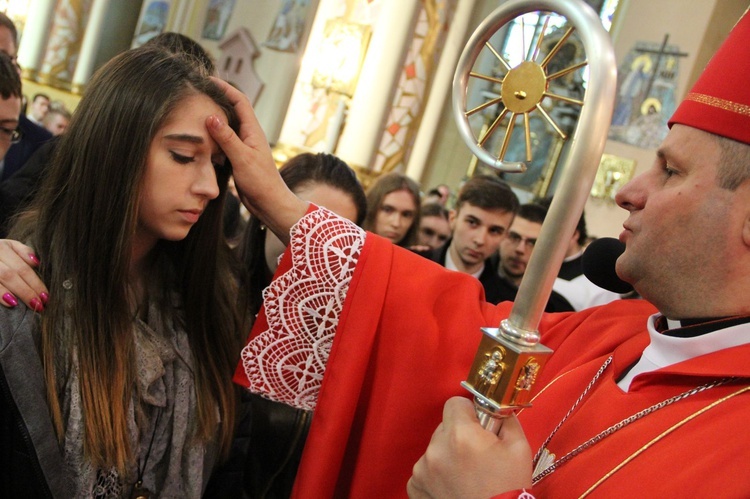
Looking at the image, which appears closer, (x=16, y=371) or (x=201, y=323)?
(x=16, y=371)

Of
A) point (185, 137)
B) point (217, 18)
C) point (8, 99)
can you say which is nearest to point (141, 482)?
point (185, 137)

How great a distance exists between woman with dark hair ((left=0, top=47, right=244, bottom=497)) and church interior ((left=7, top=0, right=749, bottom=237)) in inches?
196

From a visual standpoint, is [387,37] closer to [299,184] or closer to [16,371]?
[299,184]

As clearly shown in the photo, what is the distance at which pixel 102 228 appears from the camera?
5.63 ft

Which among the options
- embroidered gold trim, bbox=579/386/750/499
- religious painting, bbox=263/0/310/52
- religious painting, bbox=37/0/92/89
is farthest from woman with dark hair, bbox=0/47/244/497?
religious painting, bbox=263/0/310/52

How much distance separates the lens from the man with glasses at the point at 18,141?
339 centimetres

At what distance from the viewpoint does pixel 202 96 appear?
1781 millimetres

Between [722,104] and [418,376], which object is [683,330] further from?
[418,376]

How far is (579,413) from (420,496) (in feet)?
1.47

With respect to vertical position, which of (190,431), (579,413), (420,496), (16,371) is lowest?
(190,431)

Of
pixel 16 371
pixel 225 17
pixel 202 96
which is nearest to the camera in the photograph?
pixel 16 371

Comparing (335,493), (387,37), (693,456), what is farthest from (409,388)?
(387,37)

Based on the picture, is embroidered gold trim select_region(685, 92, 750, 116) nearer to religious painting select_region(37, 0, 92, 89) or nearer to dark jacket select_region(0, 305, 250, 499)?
dark jacket select_region(0, 305, 250, 499)

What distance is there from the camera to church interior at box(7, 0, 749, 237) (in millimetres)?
7906
